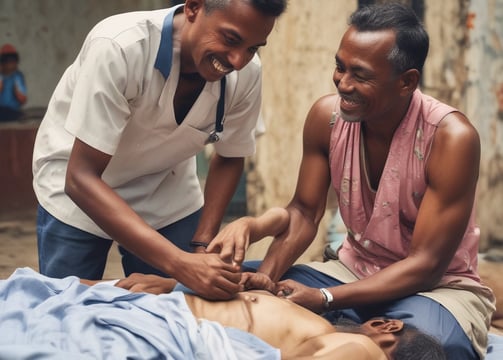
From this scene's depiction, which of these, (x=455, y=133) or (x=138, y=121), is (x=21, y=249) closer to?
(x=138, y=121)

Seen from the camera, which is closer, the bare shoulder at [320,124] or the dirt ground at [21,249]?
the bare shoulder at [320,124]

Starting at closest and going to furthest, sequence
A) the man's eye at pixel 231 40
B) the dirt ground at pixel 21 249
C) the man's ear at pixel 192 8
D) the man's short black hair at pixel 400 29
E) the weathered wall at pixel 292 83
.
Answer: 1. the man's eye at pixel 231 40
2. the man's ear at pixel 192 8
3. the man's short black hair at pixel 400 29
4. the weathered wall at pixel 292 83
5. the dirt ground at pixel 21 249

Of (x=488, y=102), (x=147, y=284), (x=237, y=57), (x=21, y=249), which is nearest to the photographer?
(x=237, y=57)

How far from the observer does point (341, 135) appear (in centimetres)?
371

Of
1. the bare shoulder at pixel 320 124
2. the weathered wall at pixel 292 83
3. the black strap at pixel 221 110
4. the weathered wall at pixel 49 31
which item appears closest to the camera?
the black strap at pixel 221 110

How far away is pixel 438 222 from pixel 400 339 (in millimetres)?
469

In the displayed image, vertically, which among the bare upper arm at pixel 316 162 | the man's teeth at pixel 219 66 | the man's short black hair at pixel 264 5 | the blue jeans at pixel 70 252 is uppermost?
the man's short black hair at pixel 264 5

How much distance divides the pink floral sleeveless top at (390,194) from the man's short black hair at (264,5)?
0.57 metres

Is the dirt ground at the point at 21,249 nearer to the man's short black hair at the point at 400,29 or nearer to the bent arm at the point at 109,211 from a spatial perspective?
the bent arm at the point at 109,211

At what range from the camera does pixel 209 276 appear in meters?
3.16

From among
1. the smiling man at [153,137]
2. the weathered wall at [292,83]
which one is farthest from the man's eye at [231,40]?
the weathered wall at [292,83]

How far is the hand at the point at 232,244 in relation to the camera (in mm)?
3330

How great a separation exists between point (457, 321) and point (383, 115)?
764 mm

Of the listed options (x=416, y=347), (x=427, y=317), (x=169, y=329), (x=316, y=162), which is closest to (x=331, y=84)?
(x=316, y=162)
